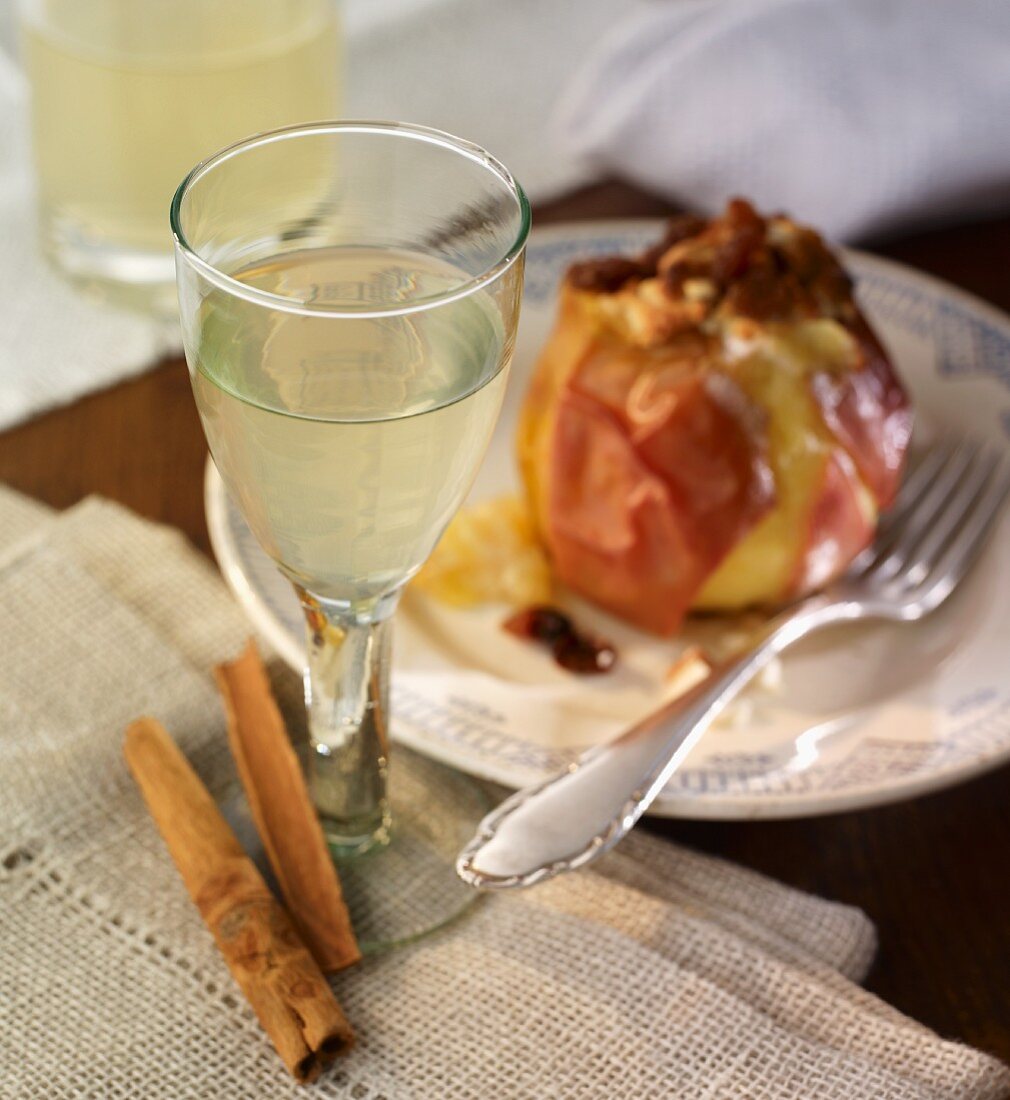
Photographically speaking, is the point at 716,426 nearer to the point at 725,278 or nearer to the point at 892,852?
the point at 725,278

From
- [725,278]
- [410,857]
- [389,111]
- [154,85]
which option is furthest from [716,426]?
[389,111]

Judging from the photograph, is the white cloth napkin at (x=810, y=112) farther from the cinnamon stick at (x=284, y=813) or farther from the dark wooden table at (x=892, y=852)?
the cinnamon stick at (x=284, y=813)

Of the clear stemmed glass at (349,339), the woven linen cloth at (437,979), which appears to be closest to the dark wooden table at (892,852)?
the woven linen cloth at (437,979)

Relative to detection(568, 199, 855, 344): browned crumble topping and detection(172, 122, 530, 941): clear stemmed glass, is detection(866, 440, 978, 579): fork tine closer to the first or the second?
detection(568, 199, 855, 344): browned crumble topping

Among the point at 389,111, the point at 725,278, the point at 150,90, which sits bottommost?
the point at 389,111

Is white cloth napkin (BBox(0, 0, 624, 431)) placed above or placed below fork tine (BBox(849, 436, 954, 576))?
below

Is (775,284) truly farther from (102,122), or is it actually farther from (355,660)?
(102,122)

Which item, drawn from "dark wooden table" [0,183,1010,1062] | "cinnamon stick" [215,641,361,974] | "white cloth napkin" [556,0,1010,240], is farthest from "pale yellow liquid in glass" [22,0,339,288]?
"cinnamon stick" [215,641,361,974]
